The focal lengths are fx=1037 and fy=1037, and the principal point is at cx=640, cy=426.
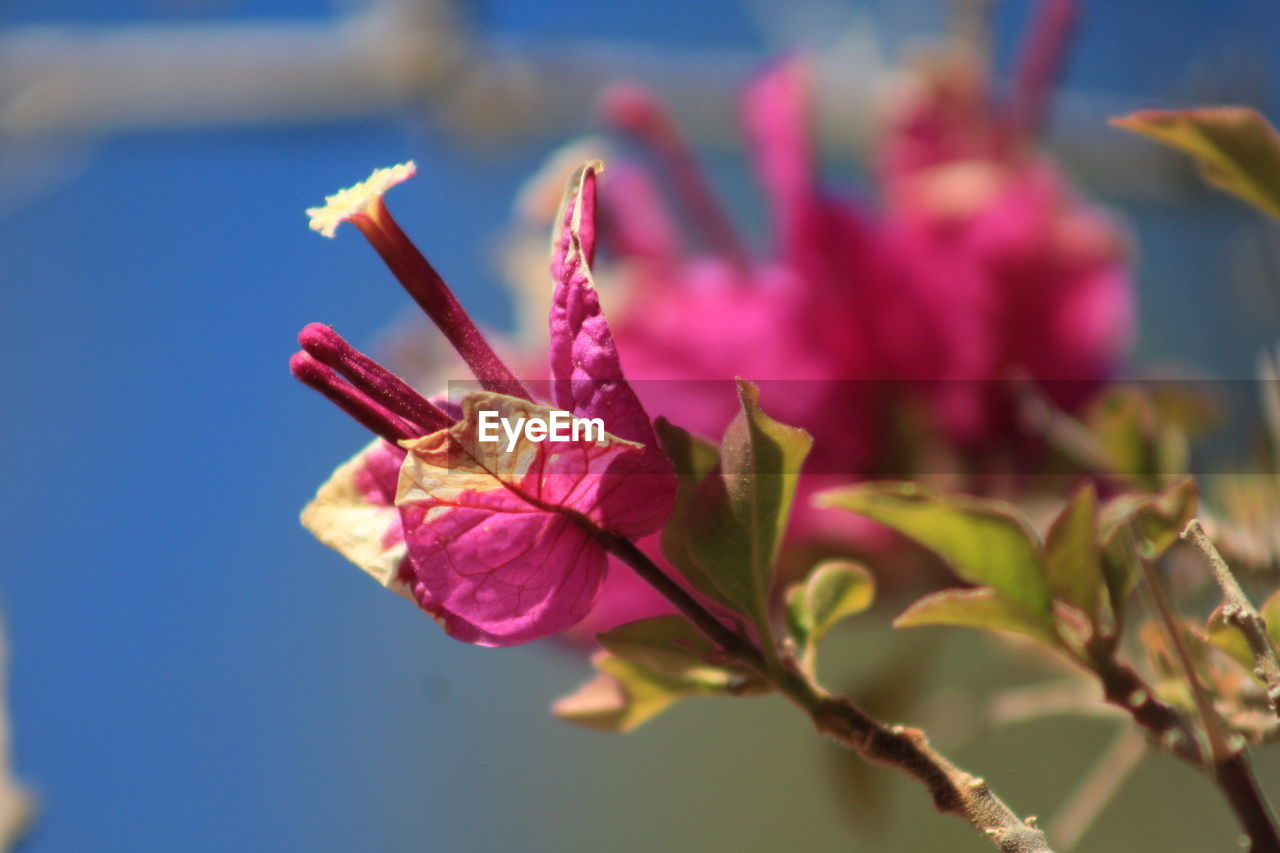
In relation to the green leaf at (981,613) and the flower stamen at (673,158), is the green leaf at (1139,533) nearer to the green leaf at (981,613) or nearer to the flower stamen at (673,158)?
the green leaf at (981,613)

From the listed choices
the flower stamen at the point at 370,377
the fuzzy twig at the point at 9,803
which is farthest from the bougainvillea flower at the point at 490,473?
the fuzzy twig at the point at 9,803

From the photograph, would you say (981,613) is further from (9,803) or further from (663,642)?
(9,803)

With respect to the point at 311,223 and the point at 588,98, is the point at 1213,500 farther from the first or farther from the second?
the point at 588,98

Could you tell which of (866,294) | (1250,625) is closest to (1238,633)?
(1250,625)

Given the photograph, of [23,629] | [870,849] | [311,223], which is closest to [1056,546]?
[311,223]

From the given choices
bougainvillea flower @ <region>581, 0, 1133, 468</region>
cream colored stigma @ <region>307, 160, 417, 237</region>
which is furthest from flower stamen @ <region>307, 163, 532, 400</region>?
bougainvillea flower @ <region>581, 0, 1133, 468</region>

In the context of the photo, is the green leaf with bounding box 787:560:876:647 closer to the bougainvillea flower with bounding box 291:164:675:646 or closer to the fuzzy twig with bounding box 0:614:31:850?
the bougainvillea flower with bounding box 291:164:675:646
